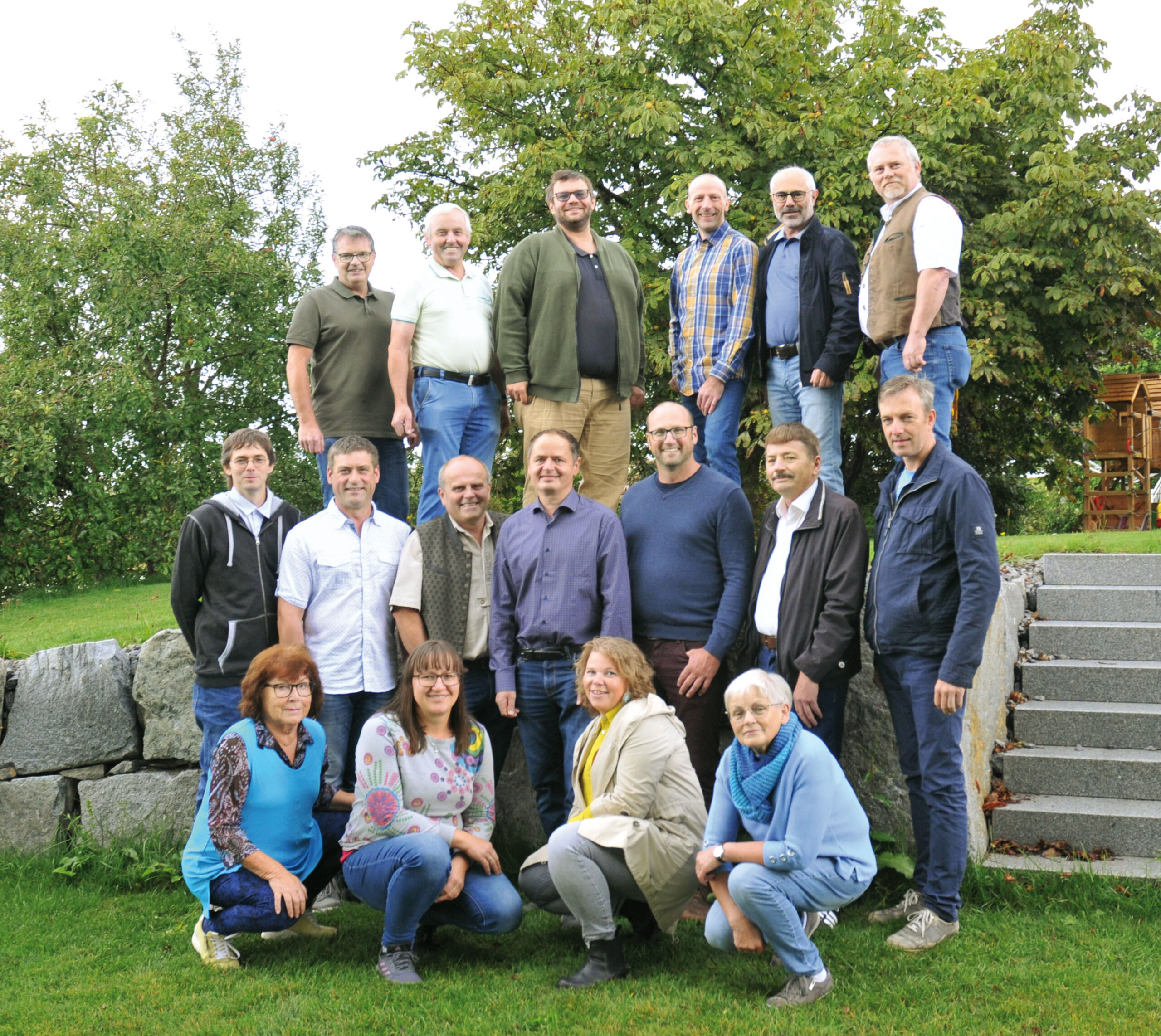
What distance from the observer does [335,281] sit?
230 inches

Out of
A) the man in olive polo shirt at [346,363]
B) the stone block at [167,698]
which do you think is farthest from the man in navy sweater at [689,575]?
the stone block at [167,698]

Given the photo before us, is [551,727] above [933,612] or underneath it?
underneath

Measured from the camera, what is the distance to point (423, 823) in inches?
163

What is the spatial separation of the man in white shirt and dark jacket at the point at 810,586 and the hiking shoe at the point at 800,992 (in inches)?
37.9

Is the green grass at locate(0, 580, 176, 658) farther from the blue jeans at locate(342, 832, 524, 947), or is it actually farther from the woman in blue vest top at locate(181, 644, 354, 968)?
the blue jeans at locate(342, 832, 524, 947)

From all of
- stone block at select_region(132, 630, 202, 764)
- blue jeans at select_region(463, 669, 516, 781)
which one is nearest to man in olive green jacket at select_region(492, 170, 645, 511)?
blue jeans at select_region(463, 669, 516, 781)

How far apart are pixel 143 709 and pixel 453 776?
2.63m

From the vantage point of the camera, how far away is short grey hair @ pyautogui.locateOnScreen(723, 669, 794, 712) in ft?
12.2

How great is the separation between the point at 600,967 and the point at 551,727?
1.00m

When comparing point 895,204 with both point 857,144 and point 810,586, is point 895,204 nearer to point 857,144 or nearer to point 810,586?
point 810,586

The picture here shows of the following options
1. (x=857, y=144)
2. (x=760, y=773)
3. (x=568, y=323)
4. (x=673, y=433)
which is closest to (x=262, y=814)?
(x=760, y=773)

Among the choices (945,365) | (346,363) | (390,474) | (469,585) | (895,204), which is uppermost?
(895,204)

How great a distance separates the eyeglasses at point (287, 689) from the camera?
4.20 m

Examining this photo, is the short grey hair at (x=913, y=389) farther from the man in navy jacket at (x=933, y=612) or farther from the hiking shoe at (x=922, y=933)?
the hiking shoe at (x=922, y=933)
